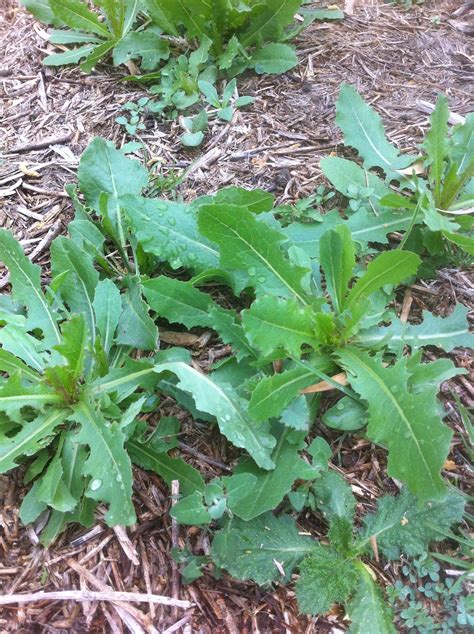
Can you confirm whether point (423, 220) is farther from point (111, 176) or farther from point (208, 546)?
point (208, 546)

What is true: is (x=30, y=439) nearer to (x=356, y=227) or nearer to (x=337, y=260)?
(x=337, y=260)

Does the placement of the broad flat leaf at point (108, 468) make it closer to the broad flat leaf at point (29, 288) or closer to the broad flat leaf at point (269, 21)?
the broad flat leaf at point (29, 288)

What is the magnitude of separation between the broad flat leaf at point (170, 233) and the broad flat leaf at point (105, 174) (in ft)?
0.87

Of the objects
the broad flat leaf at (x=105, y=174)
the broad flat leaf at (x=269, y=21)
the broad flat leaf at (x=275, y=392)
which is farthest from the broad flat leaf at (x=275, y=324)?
the broad flat leaf at (x=269, y=21)

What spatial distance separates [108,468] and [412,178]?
1.68m

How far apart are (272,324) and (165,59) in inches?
70.7

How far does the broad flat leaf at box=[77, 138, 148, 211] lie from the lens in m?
2.39

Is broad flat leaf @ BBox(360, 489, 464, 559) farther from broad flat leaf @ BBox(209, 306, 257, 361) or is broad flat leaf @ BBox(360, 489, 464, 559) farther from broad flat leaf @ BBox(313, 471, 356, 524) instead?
broad flat leaf @ BBox(209, 306, 257, 361)

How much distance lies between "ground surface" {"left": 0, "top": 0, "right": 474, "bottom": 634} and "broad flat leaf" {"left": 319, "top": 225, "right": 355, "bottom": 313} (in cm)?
38

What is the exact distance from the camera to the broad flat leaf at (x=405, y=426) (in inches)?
64.6

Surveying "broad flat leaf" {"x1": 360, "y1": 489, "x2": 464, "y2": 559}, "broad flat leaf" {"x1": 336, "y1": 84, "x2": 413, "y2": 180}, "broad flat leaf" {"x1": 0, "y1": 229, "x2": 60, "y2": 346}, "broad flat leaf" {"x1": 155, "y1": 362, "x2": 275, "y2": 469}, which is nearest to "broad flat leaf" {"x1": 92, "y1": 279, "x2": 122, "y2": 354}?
"broad flat leaf" {"x1": 0, "y1": 229, "x2": 60, "y2": 346}

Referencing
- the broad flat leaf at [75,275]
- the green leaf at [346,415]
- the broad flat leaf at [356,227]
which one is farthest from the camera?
the broad flat leaf at [356,227]

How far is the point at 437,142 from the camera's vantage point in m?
2.32

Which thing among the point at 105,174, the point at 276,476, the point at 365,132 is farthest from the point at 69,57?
the point at 276,476
